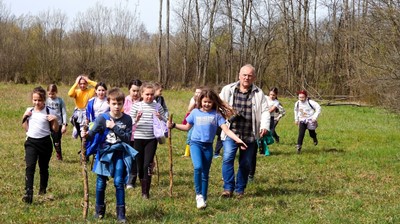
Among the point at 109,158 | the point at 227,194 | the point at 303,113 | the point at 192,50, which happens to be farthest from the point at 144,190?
the point at 192,50

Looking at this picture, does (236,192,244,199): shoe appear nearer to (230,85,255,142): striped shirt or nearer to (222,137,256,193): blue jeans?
(222,137,256,193): blue jeans

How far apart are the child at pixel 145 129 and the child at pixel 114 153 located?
4.78ft

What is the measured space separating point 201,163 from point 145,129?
122 centimetres

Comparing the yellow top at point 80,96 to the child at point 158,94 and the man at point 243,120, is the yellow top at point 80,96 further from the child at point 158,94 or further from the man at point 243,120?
the man at point 243,120

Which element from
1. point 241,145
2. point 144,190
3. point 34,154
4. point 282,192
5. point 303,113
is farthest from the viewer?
point 303,113

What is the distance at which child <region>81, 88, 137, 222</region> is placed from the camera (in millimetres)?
6520

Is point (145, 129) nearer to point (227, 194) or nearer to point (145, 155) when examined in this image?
point (145, 155)

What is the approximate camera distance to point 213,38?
2072 inches

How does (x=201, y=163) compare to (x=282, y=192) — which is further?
(x=282, y=192)

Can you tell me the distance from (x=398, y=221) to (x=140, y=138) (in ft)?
13.0

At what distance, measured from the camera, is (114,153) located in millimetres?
6641

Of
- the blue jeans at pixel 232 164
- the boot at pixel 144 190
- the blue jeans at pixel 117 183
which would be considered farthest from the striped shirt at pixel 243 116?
the blue jeans at pixel 117 183

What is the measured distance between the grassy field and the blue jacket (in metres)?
0.63

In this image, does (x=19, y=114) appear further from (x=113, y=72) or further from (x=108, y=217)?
(x=113, y=72)
